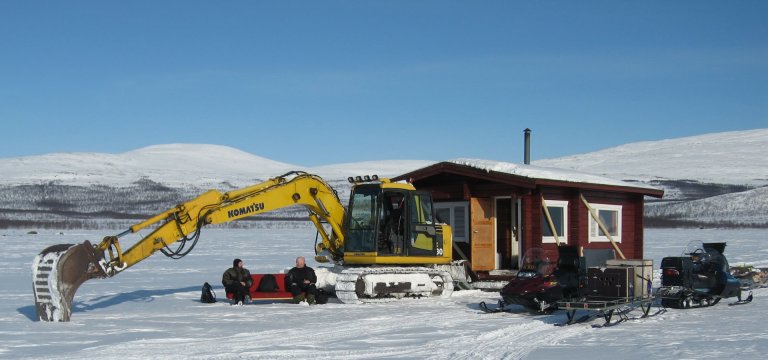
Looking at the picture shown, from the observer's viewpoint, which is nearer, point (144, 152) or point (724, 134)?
point (724, 134)

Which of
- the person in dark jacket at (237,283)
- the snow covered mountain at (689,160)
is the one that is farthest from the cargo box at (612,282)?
the snow covered mountain at (689,160)

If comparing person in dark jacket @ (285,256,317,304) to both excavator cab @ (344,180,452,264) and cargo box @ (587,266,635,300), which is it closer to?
excavator cab @ (344,180,452,264)

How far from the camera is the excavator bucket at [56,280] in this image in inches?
479

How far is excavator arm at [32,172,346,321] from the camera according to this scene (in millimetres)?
12242

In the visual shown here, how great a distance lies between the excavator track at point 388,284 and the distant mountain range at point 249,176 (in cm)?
6213

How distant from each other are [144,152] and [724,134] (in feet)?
396

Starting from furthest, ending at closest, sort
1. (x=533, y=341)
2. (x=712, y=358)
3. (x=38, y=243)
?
1. (x=38, y=243)
2. (x=533, y=341)
3. (x=712, y=358)

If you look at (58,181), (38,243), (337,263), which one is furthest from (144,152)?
(337,263)

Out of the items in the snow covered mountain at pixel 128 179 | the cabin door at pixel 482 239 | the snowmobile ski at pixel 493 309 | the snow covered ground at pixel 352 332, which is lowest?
the snow covered ground at pixel 352 332

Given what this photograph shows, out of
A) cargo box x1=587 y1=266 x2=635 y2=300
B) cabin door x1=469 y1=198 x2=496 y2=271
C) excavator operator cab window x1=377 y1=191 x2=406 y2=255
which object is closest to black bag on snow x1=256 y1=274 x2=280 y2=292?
excavator operator cab window x1=377 y1=191 x2=406 y2=255

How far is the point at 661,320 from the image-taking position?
40.9 feet

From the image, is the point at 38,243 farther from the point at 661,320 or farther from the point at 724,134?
the point at 724,134

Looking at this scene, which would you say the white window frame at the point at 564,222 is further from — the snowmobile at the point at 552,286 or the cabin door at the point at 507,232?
the snowmobile at the point at 552,286

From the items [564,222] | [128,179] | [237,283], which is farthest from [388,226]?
[128,179]
